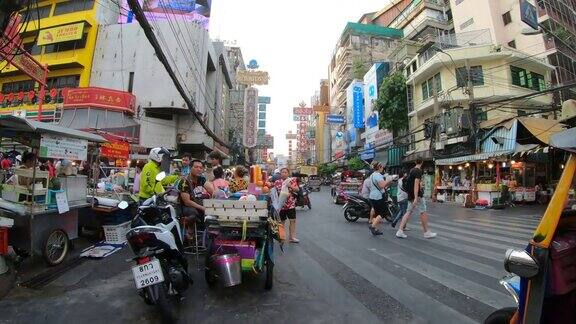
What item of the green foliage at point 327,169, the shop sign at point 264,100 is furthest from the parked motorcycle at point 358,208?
the shop sign at point 264,100

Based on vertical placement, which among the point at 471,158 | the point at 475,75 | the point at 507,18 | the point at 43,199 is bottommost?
the point at 43,199

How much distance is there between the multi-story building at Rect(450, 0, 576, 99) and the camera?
86.5 feet

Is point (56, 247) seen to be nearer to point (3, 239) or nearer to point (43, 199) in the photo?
point (43, 199)

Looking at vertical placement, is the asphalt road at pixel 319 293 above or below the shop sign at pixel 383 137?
below

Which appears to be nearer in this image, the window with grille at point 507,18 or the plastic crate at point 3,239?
the plastic crate at point 3,239

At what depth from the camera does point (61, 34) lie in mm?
29453

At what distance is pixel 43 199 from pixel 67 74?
2980 centimetres

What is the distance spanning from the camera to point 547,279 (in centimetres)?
218

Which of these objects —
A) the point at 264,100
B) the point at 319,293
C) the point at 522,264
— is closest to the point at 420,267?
the point at 319,293

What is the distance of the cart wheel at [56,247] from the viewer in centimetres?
563

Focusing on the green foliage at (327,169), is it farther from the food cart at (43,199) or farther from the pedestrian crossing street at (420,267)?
the food cart at (43,199)

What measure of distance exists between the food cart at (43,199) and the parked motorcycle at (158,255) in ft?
8.03

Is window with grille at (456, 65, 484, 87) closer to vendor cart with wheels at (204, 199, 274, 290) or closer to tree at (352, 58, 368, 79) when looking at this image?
vendor cart with wheels at (204, 199, 274, 290)

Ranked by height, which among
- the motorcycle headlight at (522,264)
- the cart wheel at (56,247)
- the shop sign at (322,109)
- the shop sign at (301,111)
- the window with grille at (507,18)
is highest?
the shop sign at (301,111)
